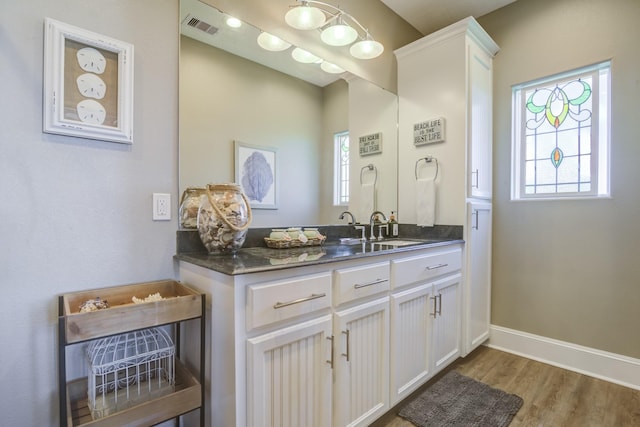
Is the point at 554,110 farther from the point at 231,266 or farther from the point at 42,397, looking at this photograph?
the point at 42,397

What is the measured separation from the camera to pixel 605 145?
2.13 m

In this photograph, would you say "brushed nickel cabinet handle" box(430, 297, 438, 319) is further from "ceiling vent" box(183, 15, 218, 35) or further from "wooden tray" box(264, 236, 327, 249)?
"ceiling vent" box(183, 15, 218, 35)

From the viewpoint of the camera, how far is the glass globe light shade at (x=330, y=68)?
215cm

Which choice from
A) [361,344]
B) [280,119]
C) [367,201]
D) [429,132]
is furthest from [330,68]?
[361,344]

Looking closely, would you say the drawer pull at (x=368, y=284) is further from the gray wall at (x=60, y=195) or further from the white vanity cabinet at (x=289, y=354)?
the gray wall at (x=60, y=195)

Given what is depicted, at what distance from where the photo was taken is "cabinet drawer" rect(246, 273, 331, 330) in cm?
108

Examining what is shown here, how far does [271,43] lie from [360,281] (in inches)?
58.5

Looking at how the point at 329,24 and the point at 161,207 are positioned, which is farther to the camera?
the point at 329,24

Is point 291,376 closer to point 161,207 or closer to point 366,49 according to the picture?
point 161,207

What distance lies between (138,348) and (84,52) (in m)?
1.23

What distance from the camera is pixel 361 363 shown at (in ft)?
4.82

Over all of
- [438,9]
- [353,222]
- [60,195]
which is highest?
[438,9]

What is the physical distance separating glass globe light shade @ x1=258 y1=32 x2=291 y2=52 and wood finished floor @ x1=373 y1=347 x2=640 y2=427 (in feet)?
7.31

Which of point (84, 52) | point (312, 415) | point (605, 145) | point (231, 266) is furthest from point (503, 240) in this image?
point (84, 52)
